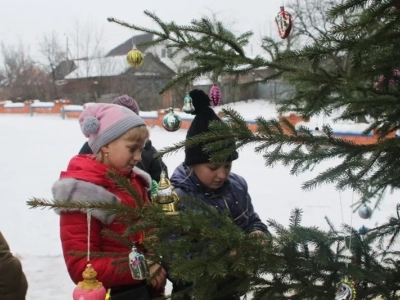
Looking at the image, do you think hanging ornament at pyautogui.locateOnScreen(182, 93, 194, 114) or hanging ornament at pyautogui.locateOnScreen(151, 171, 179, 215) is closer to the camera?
→ hanging ornament at pyautogui.locateOnScreen(151, 171, 179, 215)

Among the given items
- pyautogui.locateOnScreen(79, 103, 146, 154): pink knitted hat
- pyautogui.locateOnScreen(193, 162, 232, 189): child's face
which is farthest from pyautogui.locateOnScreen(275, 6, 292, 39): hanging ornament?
pyautogui.locateOnScreen(79, 103, 146, 154): pink knitted hat

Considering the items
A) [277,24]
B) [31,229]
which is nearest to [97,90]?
[31,229]

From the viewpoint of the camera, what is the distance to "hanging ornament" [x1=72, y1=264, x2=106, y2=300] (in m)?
1.61

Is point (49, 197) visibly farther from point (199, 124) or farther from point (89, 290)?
point (89, 290)

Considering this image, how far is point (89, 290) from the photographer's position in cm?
163

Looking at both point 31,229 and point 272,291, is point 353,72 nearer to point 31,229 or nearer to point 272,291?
point 272,291

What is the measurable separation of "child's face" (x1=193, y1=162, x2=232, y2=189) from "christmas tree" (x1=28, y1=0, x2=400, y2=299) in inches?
15.9

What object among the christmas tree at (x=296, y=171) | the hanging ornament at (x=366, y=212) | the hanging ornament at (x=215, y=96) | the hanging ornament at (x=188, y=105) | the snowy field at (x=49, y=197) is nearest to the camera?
the christmas tree at (x=296, y=171)

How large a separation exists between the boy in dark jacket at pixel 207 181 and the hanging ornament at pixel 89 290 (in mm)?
635

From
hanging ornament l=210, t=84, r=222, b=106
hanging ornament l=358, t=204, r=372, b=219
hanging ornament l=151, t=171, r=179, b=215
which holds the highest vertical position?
hanging ornament l=210, t=84, r=222, b=106

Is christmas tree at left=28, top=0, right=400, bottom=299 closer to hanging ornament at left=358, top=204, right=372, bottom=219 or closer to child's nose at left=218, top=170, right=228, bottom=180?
child's nose at left=218, top=170, right=228, bottom=180

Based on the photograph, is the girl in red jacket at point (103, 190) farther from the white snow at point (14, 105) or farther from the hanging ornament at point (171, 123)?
the white snow at point (14, 105)

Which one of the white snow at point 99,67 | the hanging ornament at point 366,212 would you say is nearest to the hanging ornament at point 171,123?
the hanging ornament at point 366,212

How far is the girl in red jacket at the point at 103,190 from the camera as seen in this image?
1952 millimetres
